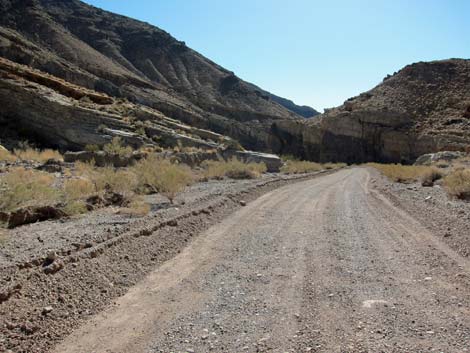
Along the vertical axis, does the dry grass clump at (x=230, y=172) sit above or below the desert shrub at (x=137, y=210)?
above

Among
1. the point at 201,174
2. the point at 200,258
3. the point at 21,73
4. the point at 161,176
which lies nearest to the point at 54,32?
the point at 21,73

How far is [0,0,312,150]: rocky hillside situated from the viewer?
63.2 metres

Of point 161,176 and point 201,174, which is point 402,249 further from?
point 201,174

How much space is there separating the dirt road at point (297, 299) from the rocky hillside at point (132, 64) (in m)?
53.4

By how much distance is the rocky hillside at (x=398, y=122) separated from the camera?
5650cm

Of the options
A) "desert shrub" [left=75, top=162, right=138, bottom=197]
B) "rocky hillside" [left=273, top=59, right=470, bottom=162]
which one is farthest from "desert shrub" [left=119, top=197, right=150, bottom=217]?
"rocky hillside" [left=273, top=59, right=470, bottom=162]

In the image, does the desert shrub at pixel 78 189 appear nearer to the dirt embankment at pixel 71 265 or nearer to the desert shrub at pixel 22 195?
the desert shrub at pixel 22 195

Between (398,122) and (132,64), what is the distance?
61668 millimetres

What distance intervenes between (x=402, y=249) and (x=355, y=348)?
14.7 feet

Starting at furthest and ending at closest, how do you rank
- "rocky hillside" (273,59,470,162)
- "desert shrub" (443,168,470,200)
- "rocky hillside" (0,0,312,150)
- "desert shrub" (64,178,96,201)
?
1. "rocky hillside" (0,0,312,150)
2. "rocky hillside" (273,59,470,162)
3. "desert shrub" (443,168,470,200)
4. "desert shrub" (64,178,96,201)

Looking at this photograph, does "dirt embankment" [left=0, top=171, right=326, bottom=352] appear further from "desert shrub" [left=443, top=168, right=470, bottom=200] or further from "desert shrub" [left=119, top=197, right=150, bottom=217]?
"desert shrub" [left=443, top=168, right=470, bottom=200]

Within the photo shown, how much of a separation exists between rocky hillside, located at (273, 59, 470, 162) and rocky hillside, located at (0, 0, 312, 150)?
1302 cm

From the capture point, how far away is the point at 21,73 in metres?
39.7

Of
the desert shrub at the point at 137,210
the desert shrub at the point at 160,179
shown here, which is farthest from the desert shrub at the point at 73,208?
the desert shrub at the point at 160,179
